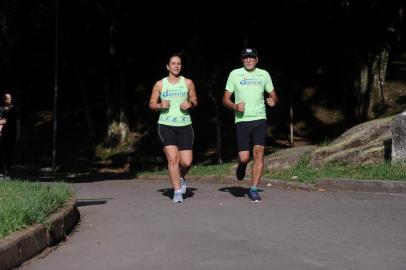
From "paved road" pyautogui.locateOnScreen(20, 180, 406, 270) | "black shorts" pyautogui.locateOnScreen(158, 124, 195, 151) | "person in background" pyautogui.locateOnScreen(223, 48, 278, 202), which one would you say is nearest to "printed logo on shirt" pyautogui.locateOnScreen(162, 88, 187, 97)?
"black shorts" pyautogui.locateOnScreen(158, 124, 195, 151)

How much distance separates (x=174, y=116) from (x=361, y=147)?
4.48m

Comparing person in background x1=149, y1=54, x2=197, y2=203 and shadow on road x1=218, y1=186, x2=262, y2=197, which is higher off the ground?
person in background x1=149, y1=54, x2=197, y2=203

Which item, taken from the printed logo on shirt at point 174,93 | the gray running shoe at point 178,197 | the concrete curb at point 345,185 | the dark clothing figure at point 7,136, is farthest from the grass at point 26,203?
the dark clothing figure at point 7,136

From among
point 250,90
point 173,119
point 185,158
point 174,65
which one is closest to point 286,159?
point 185,158

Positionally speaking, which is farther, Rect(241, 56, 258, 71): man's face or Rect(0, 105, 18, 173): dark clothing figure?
Rect(0, 105, 18, 173): dark clothing figure

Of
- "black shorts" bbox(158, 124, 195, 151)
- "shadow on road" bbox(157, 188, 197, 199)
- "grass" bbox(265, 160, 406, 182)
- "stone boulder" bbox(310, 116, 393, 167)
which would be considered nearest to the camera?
"black shorts" bbox(158, 124, 195, 151)

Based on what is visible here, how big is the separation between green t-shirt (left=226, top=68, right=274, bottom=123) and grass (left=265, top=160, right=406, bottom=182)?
2.34m

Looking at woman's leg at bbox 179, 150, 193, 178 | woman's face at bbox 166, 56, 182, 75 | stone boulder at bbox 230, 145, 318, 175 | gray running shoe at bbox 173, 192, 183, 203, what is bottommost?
gray running shoe at bbox 173, 192, 183, 203

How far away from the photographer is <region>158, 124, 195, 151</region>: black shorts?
379 inches

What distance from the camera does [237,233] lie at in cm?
711

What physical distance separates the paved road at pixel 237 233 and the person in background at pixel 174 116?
0.51m

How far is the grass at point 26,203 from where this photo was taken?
6.01 m

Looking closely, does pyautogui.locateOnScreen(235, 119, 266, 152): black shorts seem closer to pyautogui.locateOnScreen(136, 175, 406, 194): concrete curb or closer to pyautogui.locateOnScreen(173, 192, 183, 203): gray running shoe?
pyautogui.locateOnScreen(173, 192, 183, 203): gray running shoe

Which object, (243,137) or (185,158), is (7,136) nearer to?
(185,158)
